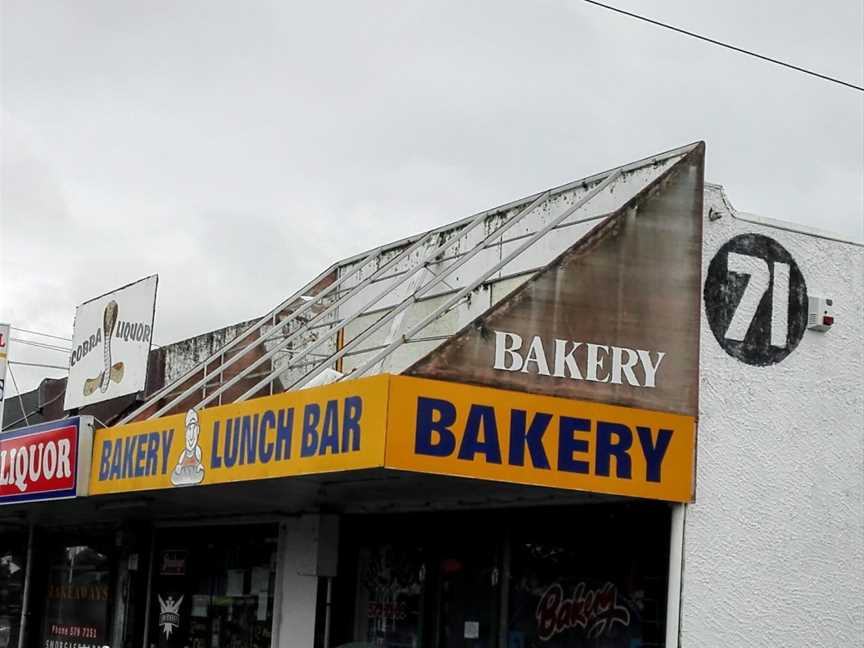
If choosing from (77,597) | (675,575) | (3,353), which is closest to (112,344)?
(3,353)

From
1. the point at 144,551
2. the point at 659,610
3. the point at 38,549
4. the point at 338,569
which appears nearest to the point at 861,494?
the point at 659,610

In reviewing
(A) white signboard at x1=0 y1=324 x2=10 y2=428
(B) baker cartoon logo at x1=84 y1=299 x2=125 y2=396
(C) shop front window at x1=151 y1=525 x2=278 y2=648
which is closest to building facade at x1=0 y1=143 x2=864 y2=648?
(C) shop front window at x1=151 y1=525 x2=278 y2=648

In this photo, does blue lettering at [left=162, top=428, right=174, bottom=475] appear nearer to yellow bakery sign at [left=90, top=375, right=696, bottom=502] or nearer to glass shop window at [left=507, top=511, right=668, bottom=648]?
yellow bakery sign at [left=90, top=375, right=696, bottom=502]

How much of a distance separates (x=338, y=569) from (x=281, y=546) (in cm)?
105

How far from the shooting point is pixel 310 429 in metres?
11.9

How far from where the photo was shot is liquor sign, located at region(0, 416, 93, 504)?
1568 centimetres

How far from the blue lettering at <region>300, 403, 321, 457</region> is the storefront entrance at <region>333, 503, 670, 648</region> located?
9.19ft

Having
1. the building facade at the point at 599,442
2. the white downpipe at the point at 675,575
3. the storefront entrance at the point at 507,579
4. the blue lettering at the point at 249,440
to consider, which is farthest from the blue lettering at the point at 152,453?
the white downpipe at the point at 675,575

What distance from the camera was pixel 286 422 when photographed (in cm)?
1226

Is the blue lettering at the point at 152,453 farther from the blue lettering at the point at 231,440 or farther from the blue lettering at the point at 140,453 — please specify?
the blue lettering at the point at 231,440

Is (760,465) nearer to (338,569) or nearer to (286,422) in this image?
(286,422)

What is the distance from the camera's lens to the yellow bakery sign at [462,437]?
11.0m

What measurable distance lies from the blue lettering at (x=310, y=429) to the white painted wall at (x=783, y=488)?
317 centimetres

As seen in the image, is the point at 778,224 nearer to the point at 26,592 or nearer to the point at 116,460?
the point at 116,460
